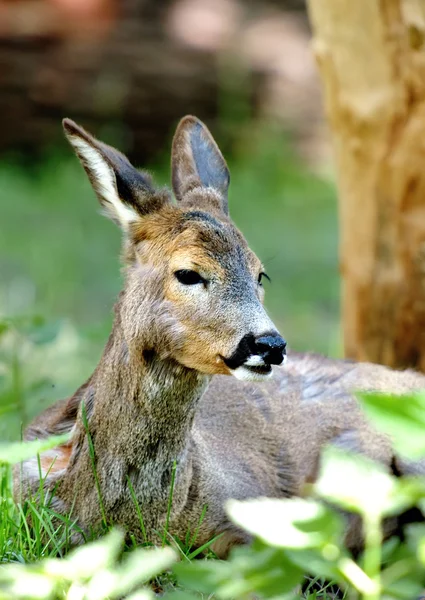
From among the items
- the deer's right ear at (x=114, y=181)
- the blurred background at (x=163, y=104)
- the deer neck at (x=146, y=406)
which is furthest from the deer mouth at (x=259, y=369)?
the blurred background at (x=163, y=104)

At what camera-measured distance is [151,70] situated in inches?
489

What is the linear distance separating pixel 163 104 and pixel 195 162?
7.89m

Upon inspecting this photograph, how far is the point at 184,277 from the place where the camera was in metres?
3.97

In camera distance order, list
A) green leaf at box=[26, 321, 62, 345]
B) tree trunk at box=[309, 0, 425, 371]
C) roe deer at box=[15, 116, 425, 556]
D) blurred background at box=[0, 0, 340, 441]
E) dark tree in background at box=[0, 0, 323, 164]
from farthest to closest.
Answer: dark tree in background at box=[0, 0, 323, 164]
blurred background at box=[0, 0, 340, 441]
tree trunk at box=[309, 0, 425, 371]
green leaf at box=[26, 321, 62, 345]
roe deer at box=[15, 116, 425, 556]

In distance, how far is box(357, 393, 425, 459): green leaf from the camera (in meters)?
2.23

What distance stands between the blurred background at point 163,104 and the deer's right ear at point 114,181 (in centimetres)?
619

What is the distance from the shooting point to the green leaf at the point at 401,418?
87.8 inches

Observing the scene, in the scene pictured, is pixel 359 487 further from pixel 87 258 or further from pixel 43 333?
pixel 87 258

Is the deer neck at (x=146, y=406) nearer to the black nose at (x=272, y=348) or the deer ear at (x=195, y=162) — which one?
the black nose at (x=272, y=348)

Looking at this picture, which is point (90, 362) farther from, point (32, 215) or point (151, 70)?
point (151, 70)

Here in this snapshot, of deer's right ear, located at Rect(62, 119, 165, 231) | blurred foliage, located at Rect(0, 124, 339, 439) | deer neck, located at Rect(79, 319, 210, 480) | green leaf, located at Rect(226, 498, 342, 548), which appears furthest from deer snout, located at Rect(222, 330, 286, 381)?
blurred foliage, located at Rect(0, 124, 339, 439)

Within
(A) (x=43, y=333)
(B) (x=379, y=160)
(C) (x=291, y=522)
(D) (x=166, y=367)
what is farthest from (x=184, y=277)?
(B) (x=379, y=160)

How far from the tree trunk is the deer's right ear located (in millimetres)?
1920

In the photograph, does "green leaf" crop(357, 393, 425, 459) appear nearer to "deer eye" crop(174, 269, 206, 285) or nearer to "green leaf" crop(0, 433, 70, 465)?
"green leaf" crop(0, 433, 70, 465)
